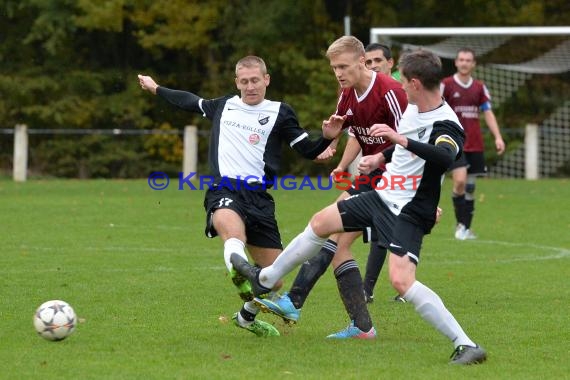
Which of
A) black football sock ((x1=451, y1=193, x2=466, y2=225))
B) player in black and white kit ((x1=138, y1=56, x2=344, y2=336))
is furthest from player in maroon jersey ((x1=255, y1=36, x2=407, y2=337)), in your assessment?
black football sock ((x1=451, y1=193, x2=466, y2=225))

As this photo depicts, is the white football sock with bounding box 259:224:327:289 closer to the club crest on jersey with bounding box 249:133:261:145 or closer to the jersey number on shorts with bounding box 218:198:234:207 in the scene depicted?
the jersey number on shorts with bounding box 218:198:234:207

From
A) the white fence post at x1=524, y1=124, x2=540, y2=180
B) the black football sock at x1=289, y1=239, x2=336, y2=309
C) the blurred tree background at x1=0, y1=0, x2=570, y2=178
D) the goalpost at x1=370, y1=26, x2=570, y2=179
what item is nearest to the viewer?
the black football sock at x1=289, y1=239, x2=336, y2=309

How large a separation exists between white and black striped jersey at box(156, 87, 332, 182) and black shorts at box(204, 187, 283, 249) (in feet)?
0.37

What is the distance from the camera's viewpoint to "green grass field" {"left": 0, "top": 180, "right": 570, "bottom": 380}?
21.1 feet

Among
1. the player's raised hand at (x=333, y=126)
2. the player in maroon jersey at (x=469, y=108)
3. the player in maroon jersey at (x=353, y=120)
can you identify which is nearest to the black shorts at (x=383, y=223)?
the player's raised hand at (x=333, y=126)

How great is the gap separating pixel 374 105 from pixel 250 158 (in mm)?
878

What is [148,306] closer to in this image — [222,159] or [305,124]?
[222,159]

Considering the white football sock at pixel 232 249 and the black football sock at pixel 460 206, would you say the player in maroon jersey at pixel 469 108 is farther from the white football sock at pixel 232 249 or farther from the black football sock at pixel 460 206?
the white football sock at pixel 232 249

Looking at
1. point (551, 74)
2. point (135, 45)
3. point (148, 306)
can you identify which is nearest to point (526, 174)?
point (551, 74)

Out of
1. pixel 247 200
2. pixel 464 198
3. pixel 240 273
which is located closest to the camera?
pixel 240 273

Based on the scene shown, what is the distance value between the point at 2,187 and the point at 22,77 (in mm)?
10849

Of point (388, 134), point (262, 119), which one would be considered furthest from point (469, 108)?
point (388, 134)

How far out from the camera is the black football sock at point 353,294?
752 cm

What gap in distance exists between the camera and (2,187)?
2264 cm
